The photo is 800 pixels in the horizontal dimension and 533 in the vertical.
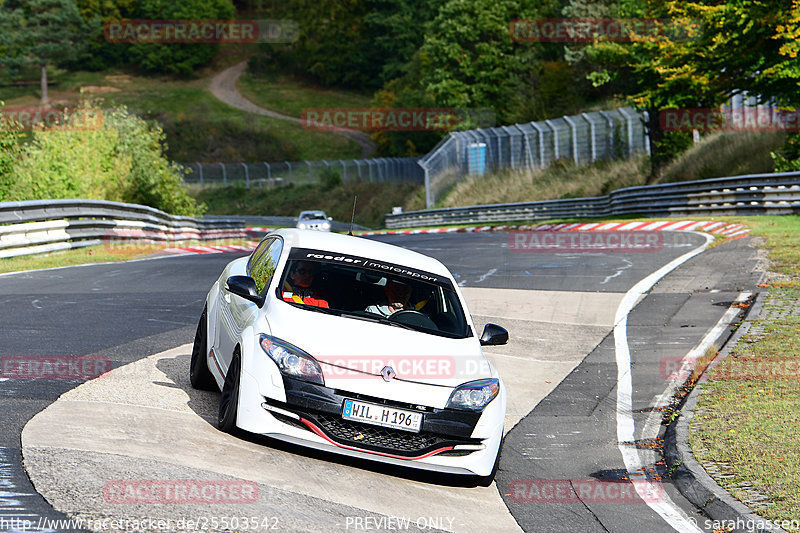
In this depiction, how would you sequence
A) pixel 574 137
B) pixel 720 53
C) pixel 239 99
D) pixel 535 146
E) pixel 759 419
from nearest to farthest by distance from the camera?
pixel 759 419
pixel 720 53
pixel 574 137
pixel 535 146
pixel 239 99

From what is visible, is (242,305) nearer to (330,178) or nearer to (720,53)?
(720,53)

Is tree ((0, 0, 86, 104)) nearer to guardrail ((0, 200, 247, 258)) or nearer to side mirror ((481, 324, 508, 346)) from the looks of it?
guardrail ((0, 200, 247, 258))

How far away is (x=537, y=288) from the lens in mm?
17266

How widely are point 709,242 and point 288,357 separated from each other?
18579mm

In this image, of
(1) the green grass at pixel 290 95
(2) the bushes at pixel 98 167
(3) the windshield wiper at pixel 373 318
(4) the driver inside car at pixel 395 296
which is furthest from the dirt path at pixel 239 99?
(3) the windshield wiper at pixel 373 318

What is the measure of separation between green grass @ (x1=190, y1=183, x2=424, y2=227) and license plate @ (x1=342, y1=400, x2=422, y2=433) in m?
58.2

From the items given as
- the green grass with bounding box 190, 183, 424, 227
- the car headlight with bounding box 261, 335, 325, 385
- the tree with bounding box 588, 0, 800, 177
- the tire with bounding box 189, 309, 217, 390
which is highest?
the tree with bounding box 588, 0, 800, 177

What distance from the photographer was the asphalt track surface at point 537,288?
682 centimetres

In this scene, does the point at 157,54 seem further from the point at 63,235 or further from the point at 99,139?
the point at 63,235

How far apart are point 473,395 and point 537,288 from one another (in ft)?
33.8

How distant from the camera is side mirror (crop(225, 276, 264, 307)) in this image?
759 centimetres

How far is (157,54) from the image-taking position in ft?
434

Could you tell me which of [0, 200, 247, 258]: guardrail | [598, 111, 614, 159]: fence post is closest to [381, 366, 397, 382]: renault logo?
[0, 200, 247, 258]: guardrail

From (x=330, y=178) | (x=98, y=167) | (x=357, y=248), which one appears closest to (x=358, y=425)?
(x=357, y=248)
